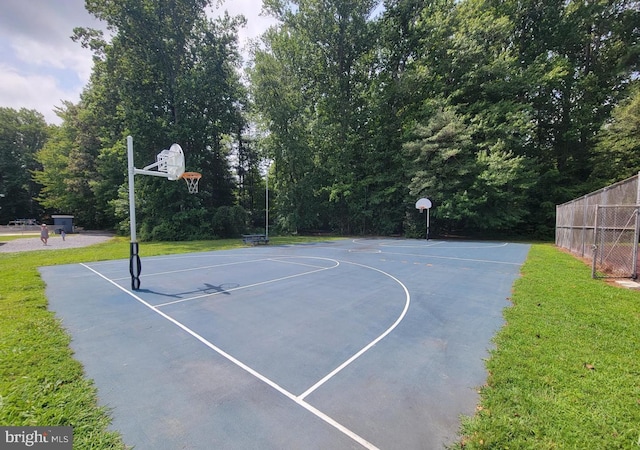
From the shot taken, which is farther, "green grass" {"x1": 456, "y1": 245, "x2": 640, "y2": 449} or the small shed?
the small shed

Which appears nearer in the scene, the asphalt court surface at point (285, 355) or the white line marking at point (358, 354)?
the asphalt court surface at point (285, 355)

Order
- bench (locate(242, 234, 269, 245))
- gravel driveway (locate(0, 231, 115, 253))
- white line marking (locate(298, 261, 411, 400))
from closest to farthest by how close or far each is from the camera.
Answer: white line marking (locate(298, 261, 411, 400)), gravel driveway (locate(0, 231, 115, 253)), bench (locate(242, 234, 269, 245))

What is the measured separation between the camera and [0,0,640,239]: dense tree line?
844 inches

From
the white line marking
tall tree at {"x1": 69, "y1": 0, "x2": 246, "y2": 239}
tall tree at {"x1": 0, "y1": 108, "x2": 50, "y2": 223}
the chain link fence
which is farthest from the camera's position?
tall tree at {"x1": 0, "y1": 108, "x2": 50, "y2": 223}

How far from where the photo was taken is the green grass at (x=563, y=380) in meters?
2.42

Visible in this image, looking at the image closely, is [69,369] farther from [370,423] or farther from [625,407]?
[625,407]

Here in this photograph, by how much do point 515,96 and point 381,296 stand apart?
25505mm

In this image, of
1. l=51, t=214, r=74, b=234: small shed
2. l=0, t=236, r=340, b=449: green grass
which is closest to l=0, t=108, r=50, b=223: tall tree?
l=51, t=214, r=74, b=234: small shed

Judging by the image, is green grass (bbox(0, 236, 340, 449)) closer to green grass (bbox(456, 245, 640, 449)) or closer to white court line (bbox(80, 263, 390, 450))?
white court line (bbox(80, 263, 390, 450))

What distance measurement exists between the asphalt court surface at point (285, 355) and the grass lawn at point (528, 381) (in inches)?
8.3

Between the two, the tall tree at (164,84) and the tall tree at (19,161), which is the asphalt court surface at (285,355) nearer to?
the tall tree at (164,84)

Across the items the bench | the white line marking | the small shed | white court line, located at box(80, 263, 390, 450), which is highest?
the small shed

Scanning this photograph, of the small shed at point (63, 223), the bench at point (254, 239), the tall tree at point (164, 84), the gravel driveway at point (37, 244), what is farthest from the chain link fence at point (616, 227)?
the small shed at point (63, 223)

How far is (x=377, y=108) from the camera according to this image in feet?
85.3
